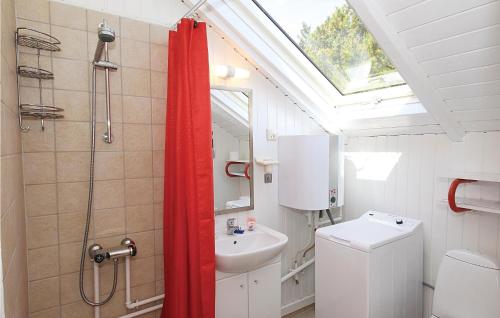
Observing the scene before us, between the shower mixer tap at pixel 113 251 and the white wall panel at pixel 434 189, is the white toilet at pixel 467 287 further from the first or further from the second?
the shower mixer tap at pixel 113 251

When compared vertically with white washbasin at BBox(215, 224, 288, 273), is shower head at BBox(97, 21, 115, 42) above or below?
above

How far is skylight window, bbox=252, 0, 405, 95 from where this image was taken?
203cm

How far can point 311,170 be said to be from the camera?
2.24 meters

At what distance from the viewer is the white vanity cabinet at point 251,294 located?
1.83 meters

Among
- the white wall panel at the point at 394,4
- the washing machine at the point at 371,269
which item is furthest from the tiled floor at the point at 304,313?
the white wall panel at the point at 394,4

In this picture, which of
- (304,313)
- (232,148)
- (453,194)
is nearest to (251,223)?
(232,148)

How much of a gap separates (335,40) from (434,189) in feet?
4.48

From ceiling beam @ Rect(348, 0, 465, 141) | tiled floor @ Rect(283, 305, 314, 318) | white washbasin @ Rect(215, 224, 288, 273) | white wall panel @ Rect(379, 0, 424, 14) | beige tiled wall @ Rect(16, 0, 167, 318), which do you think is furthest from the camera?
tiled floor @ Rect(283, 305, 314, 318)

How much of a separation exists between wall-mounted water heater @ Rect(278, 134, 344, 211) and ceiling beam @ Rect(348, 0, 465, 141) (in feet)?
2.41

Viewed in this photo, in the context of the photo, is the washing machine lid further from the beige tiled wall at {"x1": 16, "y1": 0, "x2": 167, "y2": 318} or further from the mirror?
the beige tiled wall at {"x1": 16, "y1": 0, "x2": 167, "y2": 318}

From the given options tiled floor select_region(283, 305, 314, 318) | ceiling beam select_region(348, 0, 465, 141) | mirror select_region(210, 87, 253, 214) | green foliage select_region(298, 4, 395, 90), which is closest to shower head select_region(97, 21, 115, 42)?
mirror select_region(210, 87, 253, 214)

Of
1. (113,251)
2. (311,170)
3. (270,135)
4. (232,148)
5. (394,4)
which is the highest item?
(394,4)

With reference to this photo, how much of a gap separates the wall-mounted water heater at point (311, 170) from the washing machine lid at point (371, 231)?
0.84ft

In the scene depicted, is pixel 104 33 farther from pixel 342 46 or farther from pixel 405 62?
pixel 342 46
